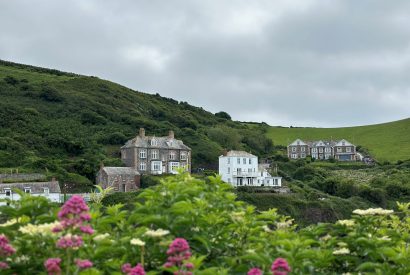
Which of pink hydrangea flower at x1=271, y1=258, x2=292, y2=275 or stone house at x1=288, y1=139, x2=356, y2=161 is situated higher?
stone house at x1=288, y1=139, x2=356, y2=161

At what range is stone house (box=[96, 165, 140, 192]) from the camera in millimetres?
83500

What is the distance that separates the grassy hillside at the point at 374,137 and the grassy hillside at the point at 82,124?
82.6ft

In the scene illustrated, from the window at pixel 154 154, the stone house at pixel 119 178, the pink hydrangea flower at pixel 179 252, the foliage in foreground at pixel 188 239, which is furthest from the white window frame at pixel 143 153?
the pink hydrangea flower at pixel 179 252

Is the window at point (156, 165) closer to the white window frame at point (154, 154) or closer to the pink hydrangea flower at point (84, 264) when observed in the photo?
the white window frame at point (154, 154)

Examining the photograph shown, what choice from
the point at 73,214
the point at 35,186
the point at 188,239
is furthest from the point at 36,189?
the point at 73,214

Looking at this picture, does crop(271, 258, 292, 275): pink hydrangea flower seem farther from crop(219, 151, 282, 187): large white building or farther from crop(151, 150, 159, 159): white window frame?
crop(151, 150, 159, 159): white window frame

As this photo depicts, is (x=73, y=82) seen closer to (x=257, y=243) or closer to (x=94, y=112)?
(x=94, y=112)

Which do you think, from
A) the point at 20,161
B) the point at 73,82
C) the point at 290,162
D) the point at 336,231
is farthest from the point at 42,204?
the point at 73,82

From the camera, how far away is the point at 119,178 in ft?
283

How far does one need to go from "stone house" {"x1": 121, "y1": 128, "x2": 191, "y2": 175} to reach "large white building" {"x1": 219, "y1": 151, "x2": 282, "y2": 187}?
21.4 feet

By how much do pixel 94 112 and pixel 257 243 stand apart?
125599 millimetres

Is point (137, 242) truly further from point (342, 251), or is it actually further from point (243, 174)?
point (243, 174)

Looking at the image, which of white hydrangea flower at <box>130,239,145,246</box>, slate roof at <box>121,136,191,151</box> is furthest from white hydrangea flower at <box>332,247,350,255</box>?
slate roof at <box>121,136,191,151</box>

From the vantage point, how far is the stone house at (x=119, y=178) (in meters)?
83.5
